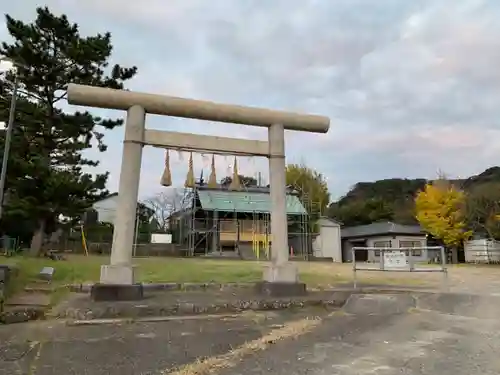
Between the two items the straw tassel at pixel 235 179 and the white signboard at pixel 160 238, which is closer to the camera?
the straw tassel at pixel 235 179

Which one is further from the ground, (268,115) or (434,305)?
(268,115)

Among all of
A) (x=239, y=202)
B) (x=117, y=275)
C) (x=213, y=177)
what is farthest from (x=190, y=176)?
(x=239, y=202)

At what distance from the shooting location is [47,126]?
16094mm

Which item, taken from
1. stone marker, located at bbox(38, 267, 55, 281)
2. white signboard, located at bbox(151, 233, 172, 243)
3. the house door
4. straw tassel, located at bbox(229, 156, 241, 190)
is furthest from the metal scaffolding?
straw tassel, located at bbox(229, 156, 241, 190)

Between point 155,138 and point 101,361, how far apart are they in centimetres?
488

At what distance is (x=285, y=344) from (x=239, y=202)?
23.4m

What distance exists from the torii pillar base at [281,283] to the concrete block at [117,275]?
252 centimetres

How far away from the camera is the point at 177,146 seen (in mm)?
8391

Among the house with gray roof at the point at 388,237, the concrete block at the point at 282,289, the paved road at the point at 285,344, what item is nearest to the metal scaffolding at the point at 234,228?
the house with gray roof at the point at 388,237

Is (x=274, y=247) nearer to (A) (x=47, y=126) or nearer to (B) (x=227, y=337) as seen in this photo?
(B) (x=227, y=337)

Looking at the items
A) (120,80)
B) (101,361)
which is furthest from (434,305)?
(120,80)

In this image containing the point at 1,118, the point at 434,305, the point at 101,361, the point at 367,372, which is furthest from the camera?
the point at 1,118

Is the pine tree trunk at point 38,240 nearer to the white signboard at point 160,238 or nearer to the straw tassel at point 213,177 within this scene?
the straw tassel at point 213,177

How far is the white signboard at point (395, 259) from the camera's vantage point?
353 inches
